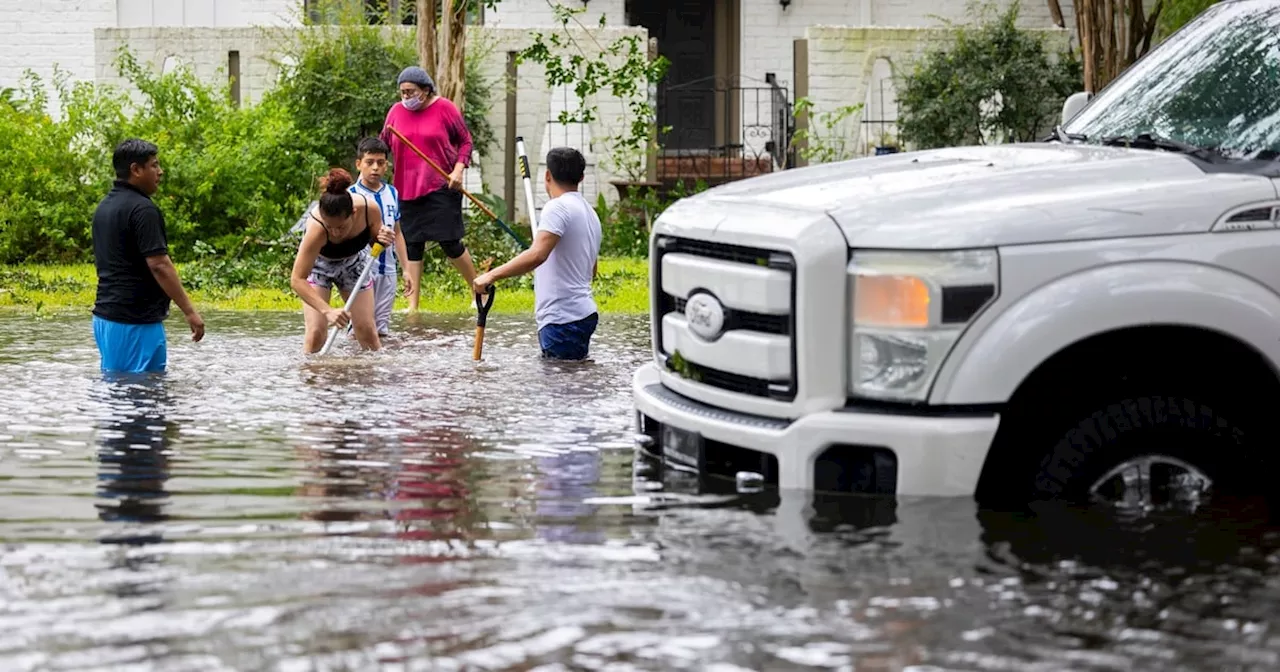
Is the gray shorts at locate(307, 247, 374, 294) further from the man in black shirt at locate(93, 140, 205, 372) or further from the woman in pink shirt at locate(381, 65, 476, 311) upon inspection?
the woman in pink shirt at locate(381, 65, 476, 311)

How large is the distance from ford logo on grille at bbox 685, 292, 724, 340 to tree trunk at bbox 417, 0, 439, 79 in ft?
39.5

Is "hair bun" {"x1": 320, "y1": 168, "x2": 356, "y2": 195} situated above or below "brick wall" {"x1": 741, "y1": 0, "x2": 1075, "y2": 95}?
below

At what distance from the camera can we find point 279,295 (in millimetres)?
17328

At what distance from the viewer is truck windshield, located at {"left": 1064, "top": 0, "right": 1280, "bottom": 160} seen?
732 cm

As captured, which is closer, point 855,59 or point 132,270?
point 132,270

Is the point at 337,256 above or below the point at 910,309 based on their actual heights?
below

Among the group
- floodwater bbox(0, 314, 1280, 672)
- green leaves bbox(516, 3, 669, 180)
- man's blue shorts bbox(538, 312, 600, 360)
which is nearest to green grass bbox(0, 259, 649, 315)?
green leaves bbox(516, 3, 669, 180)

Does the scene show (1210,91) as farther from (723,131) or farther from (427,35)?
(723,131)

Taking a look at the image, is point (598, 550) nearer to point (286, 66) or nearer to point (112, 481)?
point (112, 481)

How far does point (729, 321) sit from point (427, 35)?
12474 mm

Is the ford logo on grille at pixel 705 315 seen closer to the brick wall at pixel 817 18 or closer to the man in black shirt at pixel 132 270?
the man in black shirt at pixel 132 270

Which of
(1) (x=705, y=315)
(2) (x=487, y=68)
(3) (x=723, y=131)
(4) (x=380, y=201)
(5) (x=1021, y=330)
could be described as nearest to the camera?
(5) (x=1021, y=330)

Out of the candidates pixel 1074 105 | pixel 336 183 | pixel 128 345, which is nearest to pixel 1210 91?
pixel 1074 105

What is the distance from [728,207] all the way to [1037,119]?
1645cm
